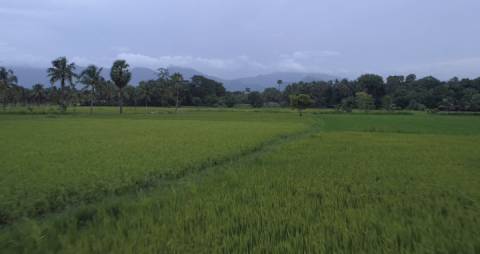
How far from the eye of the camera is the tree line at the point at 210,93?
61.0 meters

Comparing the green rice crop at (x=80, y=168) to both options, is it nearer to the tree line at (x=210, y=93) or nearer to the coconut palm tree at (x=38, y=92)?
the tree line at (x=210, y=93)

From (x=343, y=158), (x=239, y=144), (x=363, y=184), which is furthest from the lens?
(x=239, y=144)

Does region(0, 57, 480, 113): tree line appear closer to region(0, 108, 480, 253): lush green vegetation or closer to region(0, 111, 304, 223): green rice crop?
region(0, 111, 304, 223): green rice crop

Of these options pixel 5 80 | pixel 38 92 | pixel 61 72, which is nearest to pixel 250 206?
pixel 61 72

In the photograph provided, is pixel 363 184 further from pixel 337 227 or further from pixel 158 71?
pixel 158 71

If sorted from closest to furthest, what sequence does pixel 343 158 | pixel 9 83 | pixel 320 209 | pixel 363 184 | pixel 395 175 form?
pixel 320 209
pixel 363 184
pixel 395 175
pixel 343 158
pixel 9 83

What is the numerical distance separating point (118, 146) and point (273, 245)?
475 inches

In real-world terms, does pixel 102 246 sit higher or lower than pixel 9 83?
lower

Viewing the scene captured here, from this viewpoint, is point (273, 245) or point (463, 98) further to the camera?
point (463, 98)

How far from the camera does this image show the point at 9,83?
5869 cm

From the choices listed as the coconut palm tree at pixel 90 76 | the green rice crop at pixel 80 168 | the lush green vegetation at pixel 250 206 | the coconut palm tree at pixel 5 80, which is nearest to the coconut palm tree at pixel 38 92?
the coconut palm tree at pixel 5 80

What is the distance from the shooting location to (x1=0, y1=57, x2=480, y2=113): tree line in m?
61.0

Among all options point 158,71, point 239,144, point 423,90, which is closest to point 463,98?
point 423,90

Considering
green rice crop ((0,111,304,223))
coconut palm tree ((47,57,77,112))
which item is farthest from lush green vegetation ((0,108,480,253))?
coconut palm tree ((47,57,77,112))
